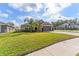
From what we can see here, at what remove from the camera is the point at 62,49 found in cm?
241

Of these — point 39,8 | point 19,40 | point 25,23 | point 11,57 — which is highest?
point 39,8

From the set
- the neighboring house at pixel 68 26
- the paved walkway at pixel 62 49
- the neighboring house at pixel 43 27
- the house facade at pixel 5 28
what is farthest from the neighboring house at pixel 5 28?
the neighboring house at pixel 68 26

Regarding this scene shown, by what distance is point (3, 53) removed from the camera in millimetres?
2408

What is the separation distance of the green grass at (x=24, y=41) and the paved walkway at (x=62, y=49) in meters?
0.05

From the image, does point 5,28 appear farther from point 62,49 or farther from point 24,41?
point 62,49

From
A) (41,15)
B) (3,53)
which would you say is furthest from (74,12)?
(3,53)

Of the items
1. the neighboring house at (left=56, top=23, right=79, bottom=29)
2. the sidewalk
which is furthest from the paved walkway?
the neighboring house at (left=56, top=23, right=79, bottom=29)

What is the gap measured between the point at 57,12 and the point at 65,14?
0.32ft

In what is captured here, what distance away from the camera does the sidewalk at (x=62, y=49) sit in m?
2.39

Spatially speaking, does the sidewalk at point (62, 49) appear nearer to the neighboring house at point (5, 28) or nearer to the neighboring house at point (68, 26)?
the neighboring house at point (68, 26)

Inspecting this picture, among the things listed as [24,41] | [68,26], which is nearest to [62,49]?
[68,26]

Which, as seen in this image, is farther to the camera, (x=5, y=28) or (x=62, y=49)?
(x=5, y=28)

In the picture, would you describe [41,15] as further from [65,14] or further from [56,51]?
[56,51]

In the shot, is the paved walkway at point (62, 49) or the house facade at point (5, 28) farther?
the house facade at point (5, 28)
